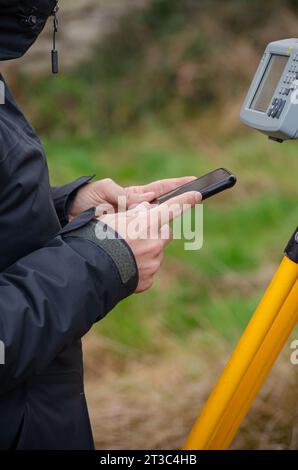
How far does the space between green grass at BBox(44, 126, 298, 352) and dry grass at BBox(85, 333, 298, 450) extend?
0.14 m

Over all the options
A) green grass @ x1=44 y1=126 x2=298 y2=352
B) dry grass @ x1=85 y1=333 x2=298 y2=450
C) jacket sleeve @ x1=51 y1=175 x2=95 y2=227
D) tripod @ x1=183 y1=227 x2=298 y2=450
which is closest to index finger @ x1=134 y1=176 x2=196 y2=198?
jacket sleeve @ x1=51 y1=175 x2=95 y2=227

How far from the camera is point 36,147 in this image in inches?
57.2

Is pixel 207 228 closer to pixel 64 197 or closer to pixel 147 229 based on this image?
pixel 64 197

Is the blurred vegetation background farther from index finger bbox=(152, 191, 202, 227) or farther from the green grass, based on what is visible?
index finger bbox=(152, 191, 202, 227)

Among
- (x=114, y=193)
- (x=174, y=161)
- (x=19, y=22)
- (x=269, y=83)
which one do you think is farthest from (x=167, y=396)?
(x=174, y=161)

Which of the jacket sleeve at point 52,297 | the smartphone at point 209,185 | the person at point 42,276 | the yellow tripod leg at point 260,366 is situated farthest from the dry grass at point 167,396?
the jacket sleeve at point 52,297

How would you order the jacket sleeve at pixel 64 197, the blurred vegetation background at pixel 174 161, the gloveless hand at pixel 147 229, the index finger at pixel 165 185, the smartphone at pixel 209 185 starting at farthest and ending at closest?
1. the blurred vegetation background at pixel 174 161
2. the jacket sleeve at pixel 64 197
3. the index finger at pixel 165 185
4. the smartphone at pixel 209 185
5. the gloveless hand at pixel 147 229

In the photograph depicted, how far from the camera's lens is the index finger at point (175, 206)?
1.37 meters

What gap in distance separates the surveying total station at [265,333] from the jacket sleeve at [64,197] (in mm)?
478

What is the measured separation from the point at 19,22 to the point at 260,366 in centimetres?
79

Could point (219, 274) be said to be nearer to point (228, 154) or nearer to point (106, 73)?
point (228, 154)

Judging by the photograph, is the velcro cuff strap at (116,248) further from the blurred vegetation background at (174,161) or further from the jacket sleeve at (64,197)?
the blurred vegetation background at (174,161)

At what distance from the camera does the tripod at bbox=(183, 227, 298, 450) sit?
56.3 inches

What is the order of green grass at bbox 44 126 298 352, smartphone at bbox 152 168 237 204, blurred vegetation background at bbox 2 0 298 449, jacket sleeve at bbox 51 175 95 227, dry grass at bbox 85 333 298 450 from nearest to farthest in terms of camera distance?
smartphone at bbox 152 168 237 204, jacket sleeve at bbox 51 175 95 227, dry grass at bbox 85 333 298 450, blurred vegetation background at bbox 2 0 298 449, green grass at bbox 44 126 298 352
